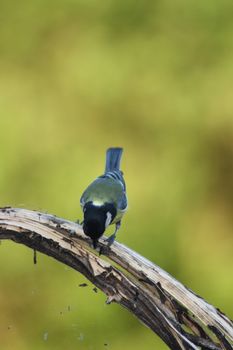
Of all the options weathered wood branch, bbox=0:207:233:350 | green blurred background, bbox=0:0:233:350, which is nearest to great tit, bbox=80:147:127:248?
weathered wood branch, bbox=0:207:233:350

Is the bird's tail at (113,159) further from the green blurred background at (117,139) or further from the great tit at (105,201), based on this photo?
the green blurred background at (117,139)

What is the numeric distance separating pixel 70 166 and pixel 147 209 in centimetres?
22

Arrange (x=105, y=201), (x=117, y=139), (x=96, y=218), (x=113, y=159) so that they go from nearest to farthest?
(x=96, y=218), (x=105, y=201), (x=113, y=159), (x=117, y=139)

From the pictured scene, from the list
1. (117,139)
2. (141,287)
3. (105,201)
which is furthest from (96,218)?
(117,139)

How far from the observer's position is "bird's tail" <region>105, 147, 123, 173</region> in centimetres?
142

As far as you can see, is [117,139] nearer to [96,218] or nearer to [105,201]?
[105,201]

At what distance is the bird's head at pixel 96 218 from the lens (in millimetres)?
960

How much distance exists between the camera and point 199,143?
1919mm

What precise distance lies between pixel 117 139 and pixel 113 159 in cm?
48

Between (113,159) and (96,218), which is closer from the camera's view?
(96,218)

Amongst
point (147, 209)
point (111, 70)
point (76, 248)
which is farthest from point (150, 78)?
point (76, 248)

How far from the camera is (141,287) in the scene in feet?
2.53

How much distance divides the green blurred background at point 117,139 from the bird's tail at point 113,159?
0.25 metres

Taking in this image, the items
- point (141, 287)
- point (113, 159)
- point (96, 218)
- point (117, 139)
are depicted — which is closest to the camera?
point (141, 287)
